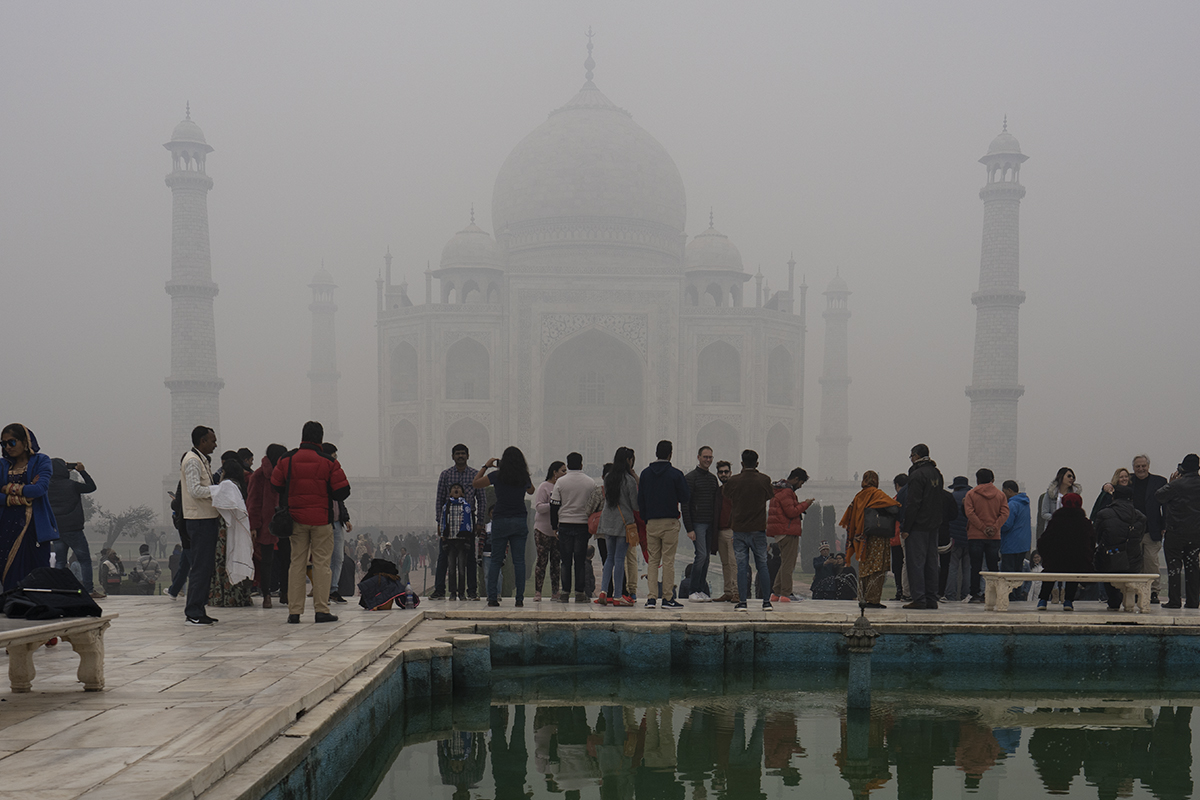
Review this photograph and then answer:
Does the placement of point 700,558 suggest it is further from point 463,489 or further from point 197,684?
point 197,684

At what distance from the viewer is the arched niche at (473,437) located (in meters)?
37.2

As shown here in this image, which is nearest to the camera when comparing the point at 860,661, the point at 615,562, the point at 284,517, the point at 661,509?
the point at 860,661

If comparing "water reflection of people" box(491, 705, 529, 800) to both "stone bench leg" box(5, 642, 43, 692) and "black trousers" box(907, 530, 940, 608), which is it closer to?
"stone bench leg" box(5, 642, 43, 692)

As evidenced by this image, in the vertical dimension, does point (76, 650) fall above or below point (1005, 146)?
below

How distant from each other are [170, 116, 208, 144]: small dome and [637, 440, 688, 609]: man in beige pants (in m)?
32.5

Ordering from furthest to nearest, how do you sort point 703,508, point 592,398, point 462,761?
1. point 592,398
2. point 703,508
3. point 462,761

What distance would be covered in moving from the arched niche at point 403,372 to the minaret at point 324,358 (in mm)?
6459

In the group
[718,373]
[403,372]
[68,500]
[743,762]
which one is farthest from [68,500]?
[718,373]

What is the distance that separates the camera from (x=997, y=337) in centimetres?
3475

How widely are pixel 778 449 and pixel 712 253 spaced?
7776 mm

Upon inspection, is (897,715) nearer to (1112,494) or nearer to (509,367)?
(1112,494)

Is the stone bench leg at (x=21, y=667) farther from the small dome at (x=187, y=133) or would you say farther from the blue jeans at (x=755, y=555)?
the small dome at (x=187, y=133)

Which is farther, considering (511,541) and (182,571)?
(182,571)

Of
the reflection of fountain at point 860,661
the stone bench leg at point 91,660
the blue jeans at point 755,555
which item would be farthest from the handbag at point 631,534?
the stone bench leg at point 91,660
